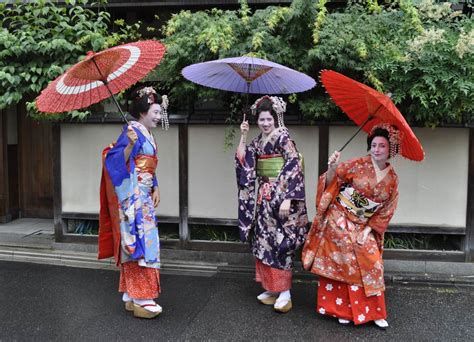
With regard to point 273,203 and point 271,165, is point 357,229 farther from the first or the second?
point 271,165

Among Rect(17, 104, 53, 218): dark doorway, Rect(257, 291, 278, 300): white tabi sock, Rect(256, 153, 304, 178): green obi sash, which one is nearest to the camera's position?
Rect(256, 153, 304, 178): green obi sash

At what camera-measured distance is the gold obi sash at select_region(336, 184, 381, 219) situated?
405cm

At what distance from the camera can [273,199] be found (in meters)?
4.33

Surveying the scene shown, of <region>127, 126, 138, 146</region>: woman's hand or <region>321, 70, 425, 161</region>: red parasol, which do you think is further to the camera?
<region>127, 126, 138, 146</region>: woman's hand

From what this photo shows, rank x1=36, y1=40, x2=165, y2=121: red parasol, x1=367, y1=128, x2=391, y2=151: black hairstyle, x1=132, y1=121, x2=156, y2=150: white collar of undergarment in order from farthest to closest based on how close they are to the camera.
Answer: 1. x1=132, y1=121, x2=156, y2=150: white collar of undergarment
2. x1=367, y1=128, x2=391, y2=151: black hairstyle
3. x1=36, y1=40, x2=165, y2=121: red parasol

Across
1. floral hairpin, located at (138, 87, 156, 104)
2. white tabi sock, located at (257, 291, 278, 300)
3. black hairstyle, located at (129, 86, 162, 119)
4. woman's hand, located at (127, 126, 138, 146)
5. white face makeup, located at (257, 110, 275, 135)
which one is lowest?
white tabi sock, located at (257, 291, 278, 300)

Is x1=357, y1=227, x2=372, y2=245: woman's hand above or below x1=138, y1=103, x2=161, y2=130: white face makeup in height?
below

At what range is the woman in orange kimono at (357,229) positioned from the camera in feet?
13.1

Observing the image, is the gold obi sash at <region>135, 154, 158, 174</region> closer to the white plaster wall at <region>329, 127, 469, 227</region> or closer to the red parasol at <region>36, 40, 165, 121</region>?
the red parasol at <region>36, 40, 165, 121</region>

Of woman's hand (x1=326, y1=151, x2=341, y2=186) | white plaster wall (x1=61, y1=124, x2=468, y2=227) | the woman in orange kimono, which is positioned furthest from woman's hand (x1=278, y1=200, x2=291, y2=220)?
white plaster wall (x1=61, y1=124, x2=468, y2=227)

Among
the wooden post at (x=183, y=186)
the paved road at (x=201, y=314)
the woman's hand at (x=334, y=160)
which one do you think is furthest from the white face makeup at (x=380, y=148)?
the wooden post at (x=183, y=186)

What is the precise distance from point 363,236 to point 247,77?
1845mm

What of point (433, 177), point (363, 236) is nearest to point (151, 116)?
point (363, 236)

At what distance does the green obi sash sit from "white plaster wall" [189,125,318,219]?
136 centimetres
